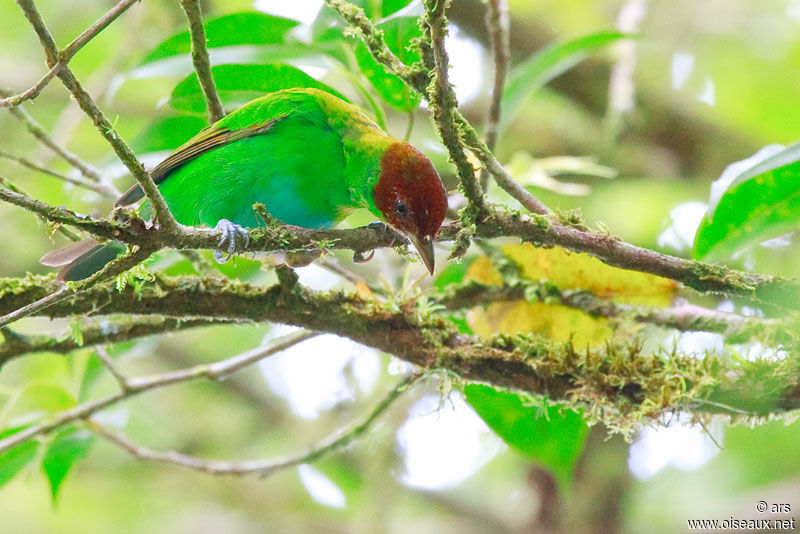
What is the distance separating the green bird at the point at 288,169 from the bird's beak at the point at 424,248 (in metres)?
0.14

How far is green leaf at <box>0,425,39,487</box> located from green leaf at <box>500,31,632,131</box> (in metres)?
2.38

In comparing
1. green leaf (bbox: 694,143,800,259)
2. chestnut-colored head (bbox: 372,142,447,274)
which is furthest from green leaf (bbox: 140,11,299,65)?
green leaf (bbox: 694,143,800,259)

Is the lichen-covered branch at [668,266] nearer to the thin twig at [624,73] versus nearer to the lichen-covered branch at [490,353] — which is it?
the lichen-covered branch at [490,353]

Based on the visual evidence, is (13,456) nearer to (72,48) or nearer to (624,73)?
(72,48)

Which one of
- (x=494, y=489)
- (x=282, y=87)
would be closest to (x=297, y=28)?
(x=282, y=87)

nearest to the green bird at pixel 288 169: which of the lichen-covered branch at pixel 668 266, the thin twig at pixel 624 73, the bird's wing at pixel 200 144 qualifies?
the bird's wing at pixel 200 144

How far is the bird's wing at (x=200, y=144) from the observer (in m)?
3.23

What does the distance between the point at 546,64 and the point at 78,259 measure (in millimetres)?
1972

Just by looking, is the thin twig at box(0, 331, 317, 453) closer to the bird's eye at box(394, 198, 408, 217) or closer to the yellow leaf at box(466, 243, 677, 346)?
the bird's eye at box(394, 198, 408, 217)

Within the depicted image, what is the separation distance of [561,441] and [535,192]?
1400mm

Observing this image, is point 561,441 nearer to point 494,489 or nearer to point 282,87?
point 282,87

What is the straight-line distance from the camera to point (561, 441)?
299cm

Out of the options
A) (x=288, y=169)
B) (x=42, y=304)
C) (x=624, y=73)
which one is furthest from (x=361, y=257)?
(x=624, y=73)

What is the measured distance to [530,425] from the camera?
2.98 m
